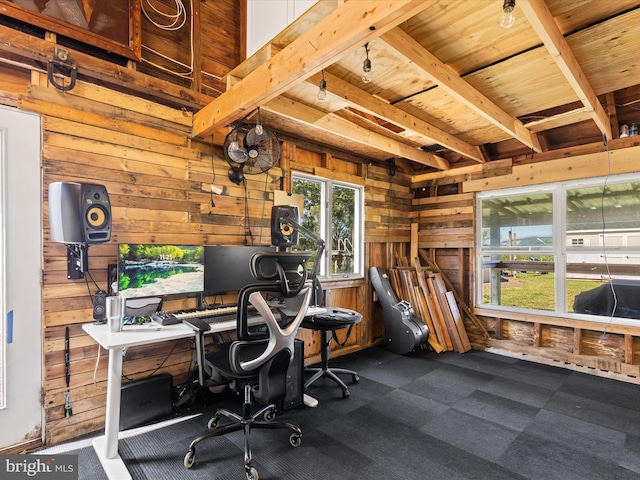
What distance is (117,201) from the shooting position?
2510mm

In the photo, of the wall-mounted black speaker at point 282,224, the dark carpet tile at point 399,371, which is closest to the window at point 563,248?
the dark carpet tile at point 399,371

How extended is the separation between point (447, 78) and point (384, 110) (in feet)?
2.17

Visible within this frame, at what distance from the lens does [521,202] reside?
4.31 meters

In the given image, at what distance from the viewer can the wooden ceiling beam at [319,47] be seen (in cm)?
148

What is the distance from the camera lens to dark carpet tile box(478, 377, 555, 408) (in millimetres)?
2953

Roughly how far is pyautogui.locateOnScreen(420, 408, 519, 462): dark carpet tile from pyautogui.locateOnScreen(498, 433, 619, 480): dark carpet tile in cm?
7

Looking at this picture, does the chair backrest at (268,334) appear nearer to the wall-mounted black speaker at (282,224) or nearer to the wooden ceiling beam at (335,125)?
the wall-mounted black speaker at (282,224)

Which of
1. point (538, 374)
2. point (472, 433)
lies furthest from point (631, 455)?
point (538, 374)

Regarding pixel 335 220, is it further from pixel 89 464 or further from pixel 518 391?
pixel 89 464

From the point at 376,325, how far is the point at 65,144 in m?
3.95

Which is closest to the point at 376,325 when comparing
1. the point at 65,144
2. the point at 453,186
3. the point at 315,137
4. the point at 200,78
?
the point at 453,186

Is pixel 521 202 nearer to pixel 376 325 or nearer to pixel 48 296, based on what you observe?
pixel 376 325

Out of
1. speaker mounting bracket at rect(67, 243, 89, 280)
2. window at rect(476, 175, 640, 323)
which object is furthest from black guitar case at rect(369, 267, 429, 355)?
speaker mounting bracket at rect(67, 243, 89, 280)

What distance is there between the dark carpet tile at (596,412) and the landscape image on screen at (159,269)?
317 cm
